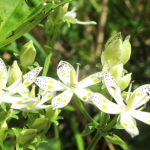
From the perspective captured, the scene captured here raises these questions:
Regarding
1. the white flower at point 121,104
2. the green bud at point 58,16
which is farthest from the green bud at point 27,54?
the white flower at point 121,104

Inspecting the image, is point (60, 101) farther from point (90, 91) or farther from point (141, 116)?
point (141, 116)

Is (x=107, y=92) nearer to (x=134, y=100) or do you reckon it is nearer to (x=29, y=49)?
(x=134, y=100)

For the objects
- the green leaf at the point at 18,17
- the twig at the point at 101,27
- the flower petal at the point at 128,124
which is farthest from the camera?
the twig at the point at 101,27

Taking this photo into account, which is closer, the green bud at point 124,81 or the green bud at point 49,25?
the green bud at point 124,81

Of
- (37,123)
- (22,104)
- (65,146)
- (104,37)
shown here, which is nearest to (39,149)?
(37,123)

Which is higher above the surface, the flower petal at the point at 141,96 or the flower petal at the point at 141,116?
the flower petal at the point at 141,96

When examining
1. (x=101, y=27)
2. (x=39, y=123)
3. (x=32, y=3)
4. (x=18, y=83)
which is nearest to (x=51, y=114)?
(x=39, y=123)

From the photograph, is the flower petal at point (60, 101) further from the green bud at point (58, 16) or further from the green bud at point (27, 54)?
the green bud at point (58, 16)
